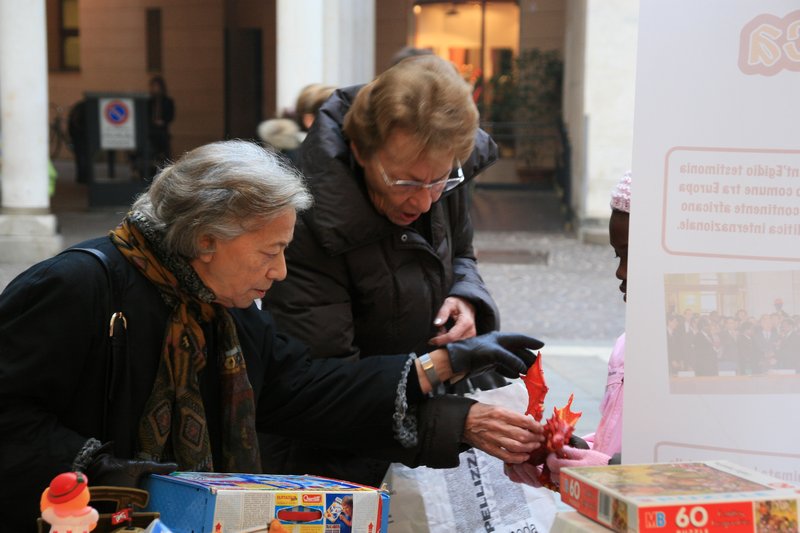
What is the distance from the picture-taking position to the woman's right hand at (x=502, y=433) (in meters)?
2.44

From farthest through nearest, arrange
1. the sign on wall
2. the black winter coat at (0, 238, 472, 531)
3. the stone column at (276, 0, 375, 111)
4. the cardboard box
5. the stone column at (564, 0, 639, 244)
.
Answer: the sign on wall → the stone column at (564, 0, 639, 244) → the stone column at (276, 0, 375, 111) → the black winter coat at (0, 238, 472, 531) → the cardboard box

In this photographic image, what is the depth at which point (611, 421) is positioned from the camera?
2.54 meters

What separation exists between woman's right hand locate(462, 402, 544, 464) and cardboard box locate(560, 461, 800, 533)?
0.58m

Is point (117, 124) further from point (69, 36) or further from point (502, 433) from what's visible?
point (502, 433)

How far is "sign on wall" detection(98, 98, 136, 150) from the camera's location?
50.1 feet

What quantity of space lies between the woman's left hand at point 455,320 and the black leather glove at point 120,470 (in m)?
0.94

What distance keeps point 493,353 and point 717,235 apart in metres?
0.72

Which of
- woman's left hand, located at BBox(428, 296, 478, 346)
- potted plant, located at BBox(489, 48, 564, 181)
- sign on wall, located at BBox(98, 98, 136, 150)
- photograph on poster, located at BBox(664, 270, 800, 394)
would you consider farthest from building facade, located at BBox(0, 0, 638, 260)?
photograph on poster, located at BBox(664, 270, 800, 394)

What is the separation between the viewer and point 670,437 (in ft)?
6.51

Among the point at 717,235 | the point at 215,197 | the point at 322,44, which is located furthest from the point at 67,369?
the point at 322,44

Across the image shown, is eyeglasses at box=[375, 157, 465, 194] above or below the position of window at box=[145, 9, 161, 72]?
below

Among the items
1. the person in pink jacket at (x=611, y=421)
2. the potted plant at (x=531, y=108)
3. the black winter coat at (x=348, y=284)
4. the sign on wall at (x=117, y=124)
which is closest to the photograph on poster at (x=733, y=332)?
the person in pink jacket at (x=611, y=421)

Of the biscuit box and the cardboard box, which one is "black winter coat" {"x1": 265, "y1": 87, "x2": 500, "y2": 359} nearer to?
the biscuit box

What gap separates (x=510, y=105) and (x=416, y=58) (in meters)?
15.0
